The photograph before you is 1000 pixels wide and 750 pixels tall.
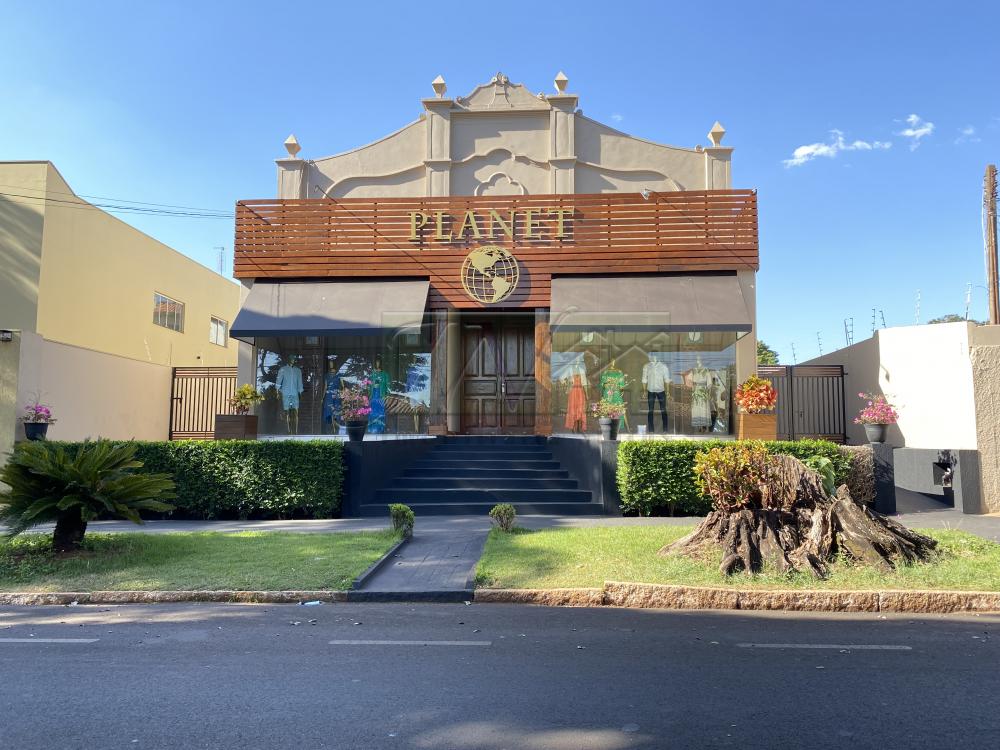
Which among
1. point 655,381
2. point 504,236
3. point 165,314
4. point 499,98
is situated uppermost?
point 499,98

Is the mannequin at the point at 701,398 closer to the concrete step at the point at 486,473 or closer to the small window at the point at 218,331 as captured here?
the concrete step at the point at 486,473

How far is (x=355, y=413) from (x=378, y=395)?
325 cm

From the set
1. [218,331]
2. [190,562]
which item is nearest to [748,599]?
[190,562]

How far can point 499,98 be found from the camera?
671 inches

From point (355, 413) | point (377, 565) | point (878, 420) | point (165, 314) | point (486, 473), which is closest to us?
point (377, 565)

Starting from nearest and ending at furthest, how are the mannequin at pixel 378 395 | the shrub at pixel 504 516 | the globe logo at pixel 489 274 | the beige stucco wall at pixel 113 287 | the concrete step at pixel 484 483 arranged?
1. the shrub at pixel 504 516
2. the concrete step at pixel 484 483
3. the mannequin at pixel 378 395
4. the globe logo at pixel 489 274
5. the beige stucco wall at pixel 113 287

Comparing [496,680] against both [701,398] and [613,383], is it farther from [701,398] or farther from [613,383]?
[701,398]

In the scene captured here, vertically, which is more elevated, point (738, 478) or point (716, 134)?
point (716, 134)

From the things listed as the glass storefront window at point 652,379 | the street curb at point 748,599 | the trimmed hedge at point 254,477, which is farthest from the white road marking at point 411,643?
the glass storefront window at point 652,379

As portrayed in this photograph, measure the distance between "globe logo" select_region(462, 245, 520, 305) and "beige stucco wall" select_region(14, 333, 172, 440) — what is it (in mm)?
8533

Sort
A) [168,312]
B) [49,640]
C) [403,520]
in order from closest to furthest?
1. [49,640]
2. [403,520]
3. [168,312]

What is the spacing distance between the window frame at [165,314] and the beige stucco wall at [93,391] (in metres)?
4.77

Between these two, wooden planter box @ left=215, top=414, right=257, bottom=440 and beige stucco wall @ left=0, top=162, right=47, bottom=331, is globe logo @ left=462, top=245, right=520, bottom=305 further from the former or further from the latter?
beige stucco wall @ left=0, top=162, right=47, bottom=331

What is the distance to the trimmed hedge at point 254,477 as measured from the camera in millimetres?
11516
